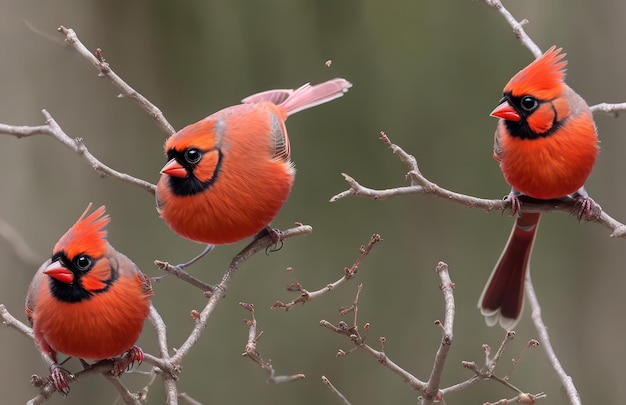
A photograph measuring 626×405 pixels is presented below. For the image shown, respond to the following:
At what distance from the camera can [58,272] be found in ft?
5.70

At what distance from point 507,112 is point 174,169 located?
0.78m

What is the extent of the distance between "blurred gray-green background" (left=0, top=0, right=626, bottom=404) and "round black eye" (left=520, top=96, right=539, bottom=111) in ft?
6.22

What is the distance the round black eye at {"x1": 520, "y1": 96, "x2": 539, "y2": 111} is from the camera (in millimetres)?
1988

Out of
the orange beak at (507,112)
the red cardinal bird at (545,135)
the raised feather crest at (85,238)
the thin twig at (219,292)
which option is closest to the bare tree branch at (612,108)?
the red cardinal bird at (545,135)

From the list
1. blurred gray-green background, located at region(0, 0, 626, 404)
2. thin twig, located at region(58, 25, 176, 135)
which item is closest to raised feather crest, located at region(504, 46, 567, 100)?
thin twig, located at region(58, 25, 176, 135)

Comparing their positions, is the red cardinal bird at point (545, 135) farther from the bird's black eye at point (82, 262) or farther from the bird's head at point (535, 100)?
the bird's black eye at point (82, 262)

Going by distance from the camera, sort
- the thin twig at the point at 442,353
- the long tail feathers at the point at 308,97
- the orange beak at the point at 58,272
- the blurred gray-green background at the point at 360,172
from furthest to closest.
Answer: the blurred gray-green background at the point at 360,172 < the long tail feathers at the point at 308,97 < the orange beak at the point at 58,272 < the thin twig at the point at 442,353

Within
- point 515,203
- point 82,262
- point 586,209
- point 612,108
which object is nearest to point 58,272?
point 82,262

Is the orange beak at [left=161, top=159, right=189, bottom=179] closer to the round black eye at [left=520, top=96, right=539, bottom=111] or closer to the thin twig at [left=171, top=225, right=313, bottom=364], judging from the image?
the thin twig at [left=171, top=225, right=313, bottom=364]

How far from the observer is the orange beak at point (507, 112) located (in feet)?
6.44

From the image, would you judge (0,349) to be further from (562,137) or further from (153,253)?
(562,137)

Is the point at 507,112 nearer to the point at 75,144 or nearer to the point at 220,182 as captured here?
the point at 220,182

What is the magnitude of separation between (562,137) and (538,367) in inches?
90.3

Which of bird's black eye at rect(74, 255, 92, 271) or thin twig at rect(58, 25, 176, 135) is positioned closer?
bird's black eye at rect(74, 255, 92, 271)
